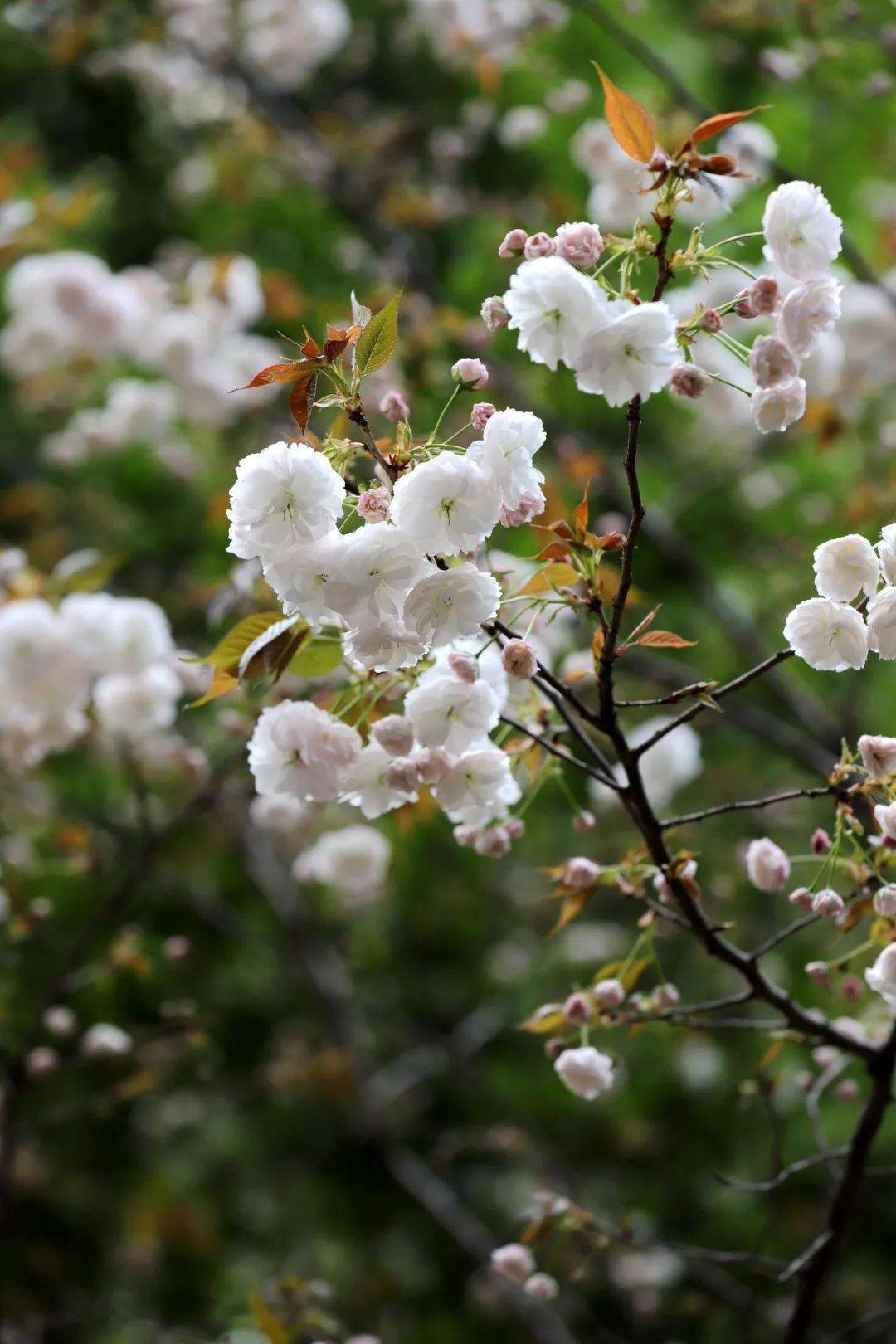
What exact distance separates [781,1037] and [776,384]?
2.33 feet

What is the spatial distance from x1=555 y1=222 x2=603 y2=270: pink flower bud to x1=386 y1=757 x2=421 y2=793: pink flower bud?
16.2 inches

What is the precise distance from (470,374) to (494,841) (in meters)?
0.44

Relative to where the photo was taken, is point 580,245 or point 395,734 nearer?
point 580,245

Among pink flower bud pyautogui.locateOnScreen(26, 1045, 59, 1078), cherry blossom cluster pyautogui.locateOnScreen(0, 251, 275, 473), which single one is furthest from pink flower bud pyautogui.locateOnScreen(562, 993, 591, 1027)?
cherry blossom cluster pyautogui.locateOnScreen(0, 251, 275, 473)

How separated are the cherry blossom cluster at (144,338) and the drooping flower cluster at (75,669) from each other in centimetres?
99

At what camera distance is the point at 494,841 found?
1.10 metres

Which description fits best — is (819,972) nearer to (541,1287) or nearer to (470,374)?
(541,1287)

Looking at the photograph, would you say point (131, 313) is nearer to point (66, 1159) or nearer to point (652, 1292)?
point (66, 1159)

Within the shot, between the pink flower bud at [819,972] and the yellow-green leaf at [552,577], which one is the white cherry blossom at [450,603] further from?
the pink flower bud at [819,972]

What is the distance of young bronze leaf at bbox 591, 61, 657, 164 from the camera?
0.81m

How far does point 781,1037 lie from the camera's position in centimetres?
120

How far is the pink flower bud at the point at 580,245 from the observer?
2.61ft

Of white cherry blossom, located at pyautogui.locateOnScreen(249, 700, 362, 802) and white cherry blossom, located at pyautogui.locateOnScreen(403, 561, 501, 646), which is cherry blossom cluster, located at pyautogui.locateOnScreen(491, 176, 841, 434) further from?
white cherry blossom, located at pyautogui.locateOnScreen(249, 700, 362, 802)

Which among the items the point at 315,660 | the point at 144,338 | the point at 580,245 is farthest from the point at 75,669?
the point at 144,338
